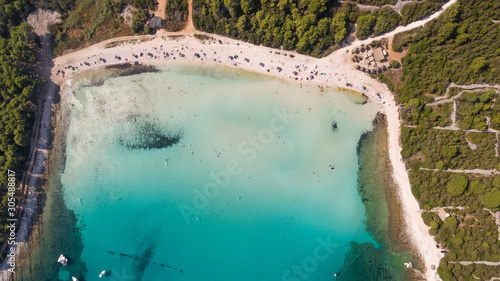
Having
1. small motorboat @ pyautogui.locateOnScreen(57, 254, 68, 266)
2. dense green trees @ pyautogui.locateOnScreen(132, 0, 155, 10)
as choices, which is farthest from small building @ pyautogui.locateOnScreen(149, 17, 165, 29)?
small motorboat @ pyautogui.locateOnScreen(57, 254, 68, 266)

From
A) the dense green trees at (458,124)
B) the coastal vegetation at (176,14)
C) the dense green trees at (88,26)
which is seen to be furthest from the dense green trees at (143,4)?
the dense green trees at (458,124)

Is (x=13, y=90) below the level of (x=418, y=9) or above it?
below

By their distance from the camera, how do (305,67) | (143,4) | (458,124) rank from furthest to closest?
(305,67), (143,4), (458,124)

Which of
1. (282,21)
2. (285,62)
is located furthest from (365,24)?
(285,62)

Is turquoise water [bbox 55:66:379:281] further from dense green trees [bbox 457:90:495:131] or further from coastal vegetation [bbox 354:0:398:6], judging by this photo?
coastal vegetation [bbox 354:0:398:6]

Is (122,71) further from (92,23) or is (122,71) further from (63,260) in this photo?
(63,260)

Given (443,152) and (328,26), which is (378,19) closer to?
(328,26)

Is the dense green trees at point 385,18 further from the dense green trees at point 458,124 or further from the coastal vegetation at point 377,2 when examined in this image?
the dense green trees at point 458,124
